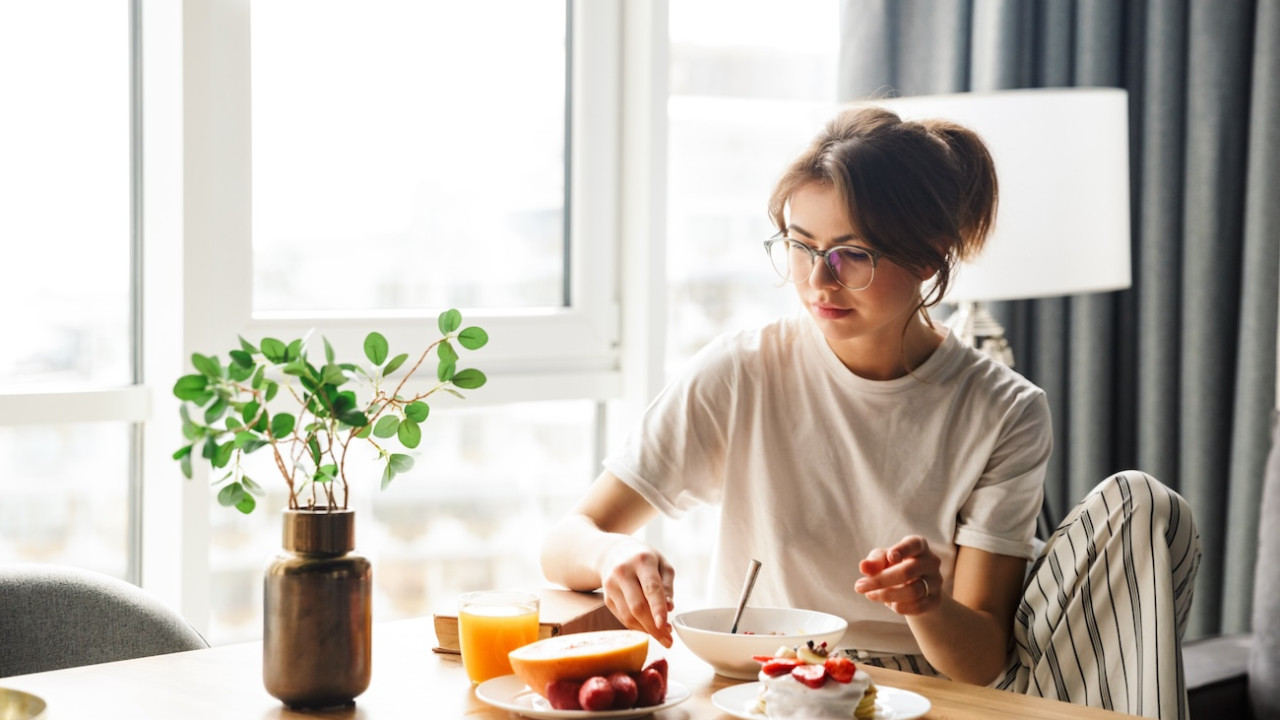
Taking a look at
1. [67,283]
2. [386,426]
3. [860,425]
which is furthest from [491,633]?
[67,283]

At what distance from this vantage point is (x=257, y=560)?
227 centimetres

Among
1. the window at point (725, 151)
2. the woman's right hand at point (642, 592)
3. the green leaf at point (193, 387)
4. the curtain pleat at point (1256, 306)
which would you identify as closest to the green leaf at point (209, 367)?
the green leaf at point (193, 387)

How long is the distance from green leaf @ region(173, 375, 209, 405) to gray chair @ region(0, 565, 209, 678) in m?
0.59

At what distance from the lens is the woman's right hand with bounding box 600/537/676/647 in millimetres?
A: 1297

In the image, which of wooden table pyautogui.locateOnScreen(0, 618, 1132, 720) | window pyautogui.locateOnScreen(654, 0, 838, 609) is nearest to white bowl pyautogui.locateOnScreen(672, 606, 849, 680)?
wooden table pyautogui.locateOnScreen(0, 618, 1132, 720)

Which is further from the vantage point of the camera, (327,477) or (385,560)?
(385,560)

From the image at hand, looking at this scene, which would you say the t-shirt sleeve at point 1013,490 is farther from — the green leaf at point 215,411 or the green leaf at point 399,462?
the green leaf at point 215,411

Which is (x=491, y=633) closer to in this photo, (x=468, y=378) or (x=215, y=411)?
(x=468, y=378)

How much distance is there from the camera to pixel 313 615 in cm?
112

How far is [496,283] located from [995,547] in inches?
46.4

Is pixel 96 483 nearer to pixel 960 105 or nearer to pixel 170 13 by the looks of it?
pixel 170 13

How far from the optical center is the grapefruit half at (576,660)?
3.66 ft

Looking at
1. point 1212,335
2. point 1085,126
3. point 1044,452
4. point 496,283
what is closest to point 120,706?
point 1044,452

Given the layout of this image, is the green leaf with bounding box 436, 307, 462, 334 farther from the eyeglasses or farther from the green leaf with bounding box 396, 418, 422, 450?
the eyeglasses
